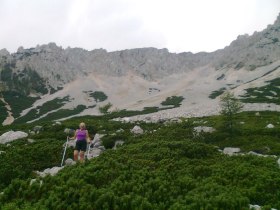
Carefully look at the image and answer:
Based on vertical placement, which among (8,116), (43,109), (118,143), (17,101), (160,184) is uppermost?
(160,184)

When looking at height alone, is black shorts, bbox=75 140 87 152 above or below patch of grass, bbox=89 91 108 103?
above

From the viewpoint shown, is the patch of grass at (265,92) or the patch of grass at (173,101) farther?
the patch of grass at (173,101)

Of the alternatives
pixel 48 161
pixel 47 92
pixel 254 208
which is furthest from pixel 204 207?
pixel 47 92

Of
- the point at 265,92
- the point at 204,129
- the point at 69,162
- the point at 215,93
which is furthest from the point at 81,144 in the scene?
the point at 215,93

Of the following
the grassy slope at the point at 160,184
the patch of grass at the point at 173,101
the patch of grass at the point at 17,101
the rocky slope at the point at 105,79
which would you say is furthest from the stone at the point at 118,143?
the rocky slope at the point at 105,79

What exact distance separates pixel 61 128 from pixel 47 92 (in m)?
127

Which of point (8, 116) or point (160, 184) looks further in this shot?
point (8, 116)

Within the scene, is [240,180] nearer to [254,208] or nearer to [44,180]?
[254,208]

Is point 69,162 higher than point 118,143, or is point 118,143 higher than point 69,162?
point 69,162

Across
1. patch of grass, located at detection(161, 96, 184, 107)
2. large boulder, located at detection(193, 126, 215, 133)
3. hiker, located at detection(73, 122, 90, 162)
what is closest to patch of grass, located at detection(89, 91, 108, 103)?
patch of grass, located at detection(161, 96, 184, 107)

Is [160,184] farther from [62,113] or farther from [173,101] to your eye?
[173,101]

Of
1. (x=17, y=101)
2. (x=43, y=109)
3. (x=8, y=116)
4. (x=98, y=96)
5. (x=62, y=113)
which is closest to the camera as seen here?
(x=8, y=116)

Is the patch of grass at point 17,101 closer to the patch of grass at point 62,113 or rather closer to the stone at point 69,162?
the patch of grass at point 62,113

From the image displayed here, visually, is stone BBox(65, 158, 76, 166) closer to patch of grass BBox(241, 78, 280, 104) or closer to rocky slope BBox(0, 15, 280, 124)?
patch of grass BBox(241, 78, 280, 104)
